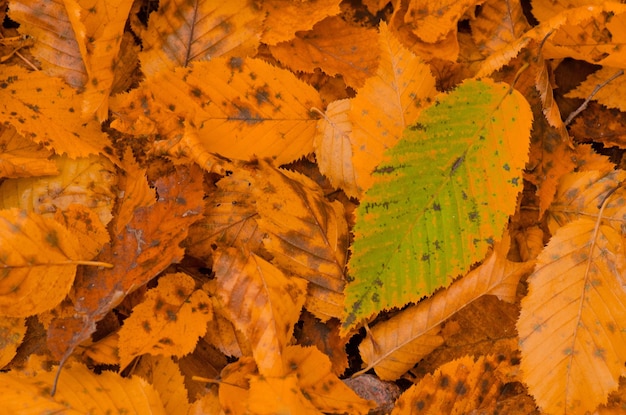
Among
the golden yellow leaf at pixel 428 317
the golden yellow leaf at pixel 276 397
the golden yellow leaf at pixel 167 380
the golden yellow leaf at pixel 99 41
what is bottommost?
the golden yellow leaf at pixel 428 317

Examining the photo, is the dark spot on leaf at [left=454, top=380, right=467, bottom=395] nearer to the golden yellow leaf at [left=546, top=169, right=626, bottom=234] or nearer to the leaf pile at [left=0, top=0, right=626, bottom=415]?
the leaf pile at [left=0, top=0, right=626, bottom=415]

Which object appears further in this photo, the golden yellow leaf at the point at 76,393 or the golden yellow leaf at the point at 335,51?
the golden yellow leaf at the point at 335,51

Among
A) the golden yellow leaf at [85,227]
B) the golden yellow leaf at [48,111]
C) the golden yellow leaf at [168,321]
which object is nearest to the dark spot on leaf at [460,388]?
the golden yellow leaf at [168,321]

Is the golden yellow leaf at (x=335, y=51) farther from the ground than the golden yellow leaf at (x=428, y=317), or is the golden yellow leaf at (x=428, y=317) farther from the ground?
the golden yellow leaf at (x=335, y=51)

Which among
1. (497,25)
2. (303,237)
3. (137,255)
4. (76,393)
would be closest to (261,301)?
(303,237)

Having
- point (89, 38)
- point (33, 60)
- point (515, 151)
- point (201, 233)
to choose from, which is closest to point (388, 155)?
point (515, 151)

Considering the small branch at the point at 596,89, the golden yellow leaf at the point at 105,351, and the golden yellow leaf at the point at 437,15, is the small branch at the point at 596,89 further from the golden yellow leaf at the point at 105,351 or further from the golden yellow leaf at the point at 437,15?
the golden yellow leaf at the point at 105,351

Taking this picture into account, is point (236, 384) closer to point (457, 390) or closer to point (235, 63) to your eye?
point (457, 390)

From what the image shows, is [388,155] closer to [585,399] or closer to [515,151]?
[515,151]
